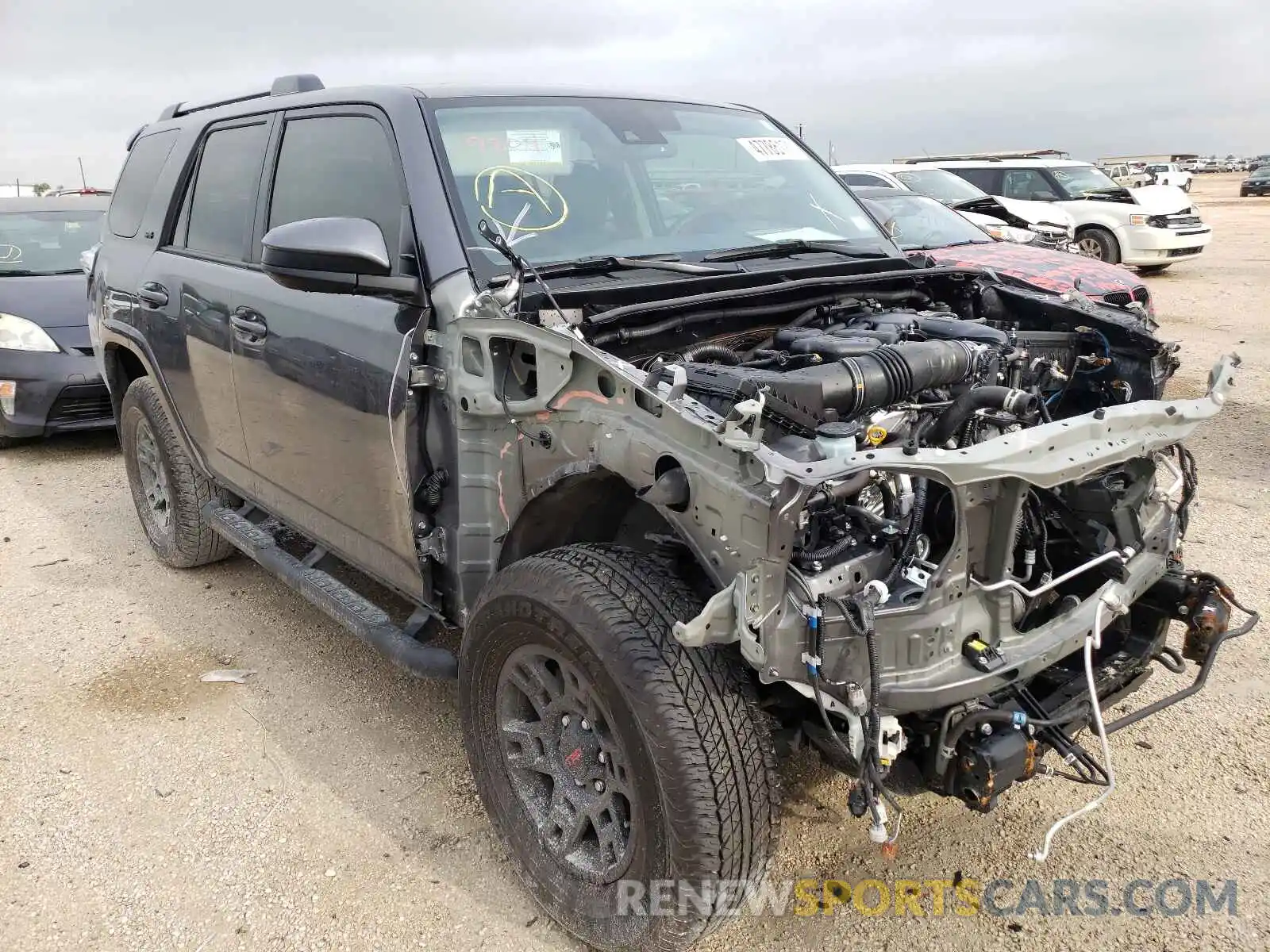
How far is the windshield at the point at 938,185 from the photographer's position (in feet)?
40.7

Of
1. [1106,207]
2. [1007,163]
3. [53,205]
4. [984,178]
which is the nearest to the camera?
[53,205]

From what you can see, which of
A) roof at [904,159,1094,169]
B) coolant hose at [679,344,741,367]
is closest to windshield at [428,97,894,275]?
coolant hose at [679,344,741,367]

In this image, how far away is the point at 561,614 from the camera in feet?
7.47

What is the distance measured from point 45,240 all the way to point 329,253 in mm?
6702

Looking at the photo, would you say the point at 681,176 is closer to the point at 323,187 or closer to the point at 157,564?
the point at 323,187

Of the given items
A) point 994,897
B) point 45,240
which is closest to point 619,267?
point 994,897

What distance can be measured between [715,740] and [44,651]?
3.31 meters

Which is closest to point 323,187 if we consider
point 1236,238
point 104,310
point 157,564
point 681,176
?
point 681,176

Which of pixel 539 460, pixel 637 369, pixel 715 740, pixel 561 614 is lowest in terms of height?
pixel 715 740

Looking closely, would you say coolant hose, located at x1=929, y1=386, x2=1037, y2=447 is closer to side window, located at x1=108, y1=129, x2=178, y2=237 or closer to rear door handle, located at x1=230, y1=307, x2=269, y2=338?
rear door handle, located at x1=230, y1=307, x2=269, y2=338

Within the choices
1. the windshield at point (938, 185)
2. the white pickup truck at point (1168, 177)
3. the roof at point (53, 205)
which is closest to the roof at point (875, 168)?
the windshield at point (938, 185)

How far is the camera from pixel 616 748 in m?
2.30

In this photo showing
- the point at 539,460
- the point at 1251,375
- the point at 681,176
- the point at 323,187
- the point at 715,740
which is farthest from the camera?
the point at 1251,375

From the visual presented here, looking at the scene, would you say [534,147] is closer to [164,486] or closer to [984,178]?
[164,486]
